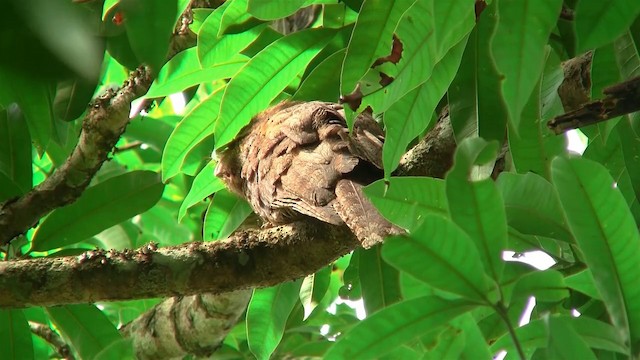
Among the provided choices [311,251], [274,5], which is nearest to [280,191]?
[311,251]

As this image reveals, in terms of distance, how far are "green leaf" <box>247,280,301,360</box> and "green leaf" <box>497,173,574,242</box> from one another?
3.32 ft

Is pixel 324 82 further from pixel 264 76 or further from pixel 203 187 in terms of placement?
pixel 203 187

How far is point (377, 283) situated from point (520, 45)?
3.64ft

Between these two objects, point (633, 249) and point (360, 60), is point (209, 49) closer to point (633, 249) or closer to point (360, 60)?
point (360, 60)

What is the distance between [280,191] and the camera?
1916mm

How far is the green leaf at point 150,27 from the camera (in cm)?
83

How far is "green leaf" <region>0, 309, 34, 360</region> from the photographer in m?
1.88

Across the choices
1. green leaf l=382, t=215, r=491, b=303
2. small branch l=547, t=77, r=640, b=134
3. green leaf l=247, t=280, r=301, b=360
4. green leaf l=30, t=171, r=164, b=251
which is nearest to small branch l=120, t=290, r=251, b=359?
green leaf l=247, t=280, r=301, b=360

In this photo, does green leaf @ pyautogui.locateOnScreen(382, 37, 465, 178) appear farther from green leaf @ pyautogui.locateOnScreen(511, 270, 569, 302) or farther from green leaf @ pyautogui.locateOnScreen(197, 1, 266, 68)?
green leaf @ pyautogui.locateOnScreen(197, 1, 266, 68)

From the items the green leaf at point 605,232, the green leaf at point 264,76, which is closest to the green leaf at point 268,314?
the green leaf at point 264,76

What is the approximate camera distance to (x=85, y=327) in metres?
1.98

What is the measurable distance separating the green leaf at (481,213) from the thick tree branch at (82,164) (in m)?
1.21

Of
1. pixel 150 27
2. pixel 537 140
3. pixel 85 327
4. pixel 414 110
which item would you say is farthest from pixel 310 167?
pixel 150 27

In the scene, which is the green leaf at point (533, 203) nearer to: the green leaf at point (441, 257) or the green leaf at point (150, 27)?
the green leaf at point (441, 257)
